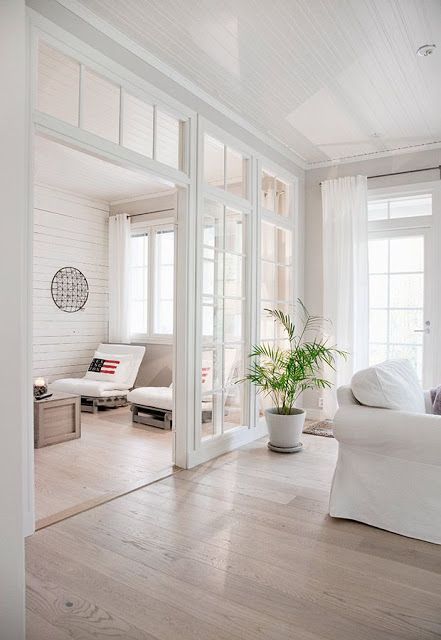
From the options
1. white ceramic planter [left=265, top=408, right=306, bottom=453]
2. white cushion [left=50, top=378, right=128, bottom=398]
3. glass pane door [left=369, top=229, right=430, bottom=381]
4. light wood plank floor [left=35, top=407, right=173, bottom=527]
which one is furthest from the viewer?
white cushion [left=50, top=378, right=128, bottom=398]

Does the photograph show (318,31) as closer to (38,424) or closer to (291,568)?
(291,568)

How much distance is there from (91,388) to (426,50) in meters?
4.41

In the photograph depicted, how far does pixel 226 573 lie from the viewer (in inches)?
82.7

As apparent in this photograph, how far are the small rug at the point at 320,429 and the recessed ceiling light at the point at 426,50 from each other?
3070 millimetres

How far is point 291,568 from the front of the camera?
7.04 ft

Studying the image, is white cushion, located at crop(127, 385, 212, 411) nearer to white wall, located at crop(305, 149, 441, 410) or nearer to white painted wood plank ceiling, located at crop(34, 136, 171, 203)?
white wall, located at crop(305, 149, 441, 410)

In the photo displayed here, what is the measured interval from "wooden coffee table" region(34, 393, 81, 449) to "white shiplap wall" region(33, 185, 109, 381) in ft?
5.97

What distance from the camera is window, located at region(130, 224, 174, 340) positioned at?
641 centimetres

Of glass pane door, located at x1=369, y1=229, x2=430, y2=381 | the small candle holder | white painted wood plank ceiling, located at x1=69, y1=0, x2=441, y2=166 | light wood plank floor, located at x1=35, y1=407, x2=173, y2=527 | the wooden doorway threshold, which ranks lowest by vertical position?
light wood plank floor, located at x1=35, y1=407, x2=173, y2=527

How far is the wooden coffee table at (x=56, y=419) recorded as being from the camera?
4.11 m

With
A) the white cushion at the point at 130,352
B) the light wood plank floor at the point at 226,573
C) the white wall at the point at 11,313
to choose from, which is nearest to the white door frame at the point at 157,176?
the light wood plank floor at the point at 226,573

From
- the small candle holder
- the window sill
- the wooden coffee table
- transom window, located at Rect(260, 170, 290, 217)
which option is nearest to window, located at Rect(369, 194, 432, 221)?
transom window, located at Rect(260, 170, 290, 217)

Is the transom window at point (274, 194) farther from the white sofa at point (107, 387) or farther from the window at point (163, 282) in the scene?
the white sofa at point (107, 387)

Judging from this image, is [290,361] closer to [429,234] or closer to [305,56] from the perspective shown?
[429,234]
